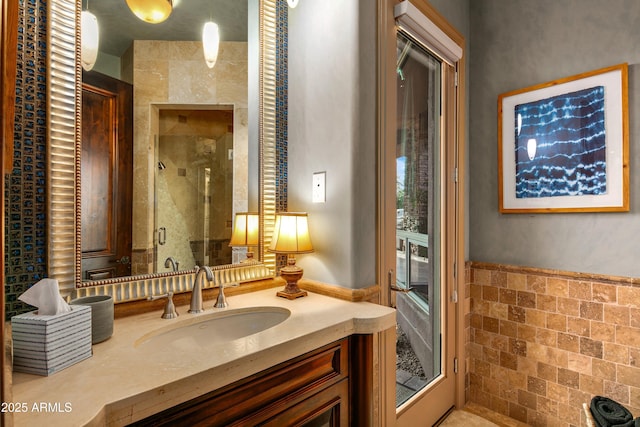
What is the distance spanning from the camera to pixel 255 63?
1608mm

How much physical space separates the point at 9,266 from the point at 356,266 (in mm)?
1159

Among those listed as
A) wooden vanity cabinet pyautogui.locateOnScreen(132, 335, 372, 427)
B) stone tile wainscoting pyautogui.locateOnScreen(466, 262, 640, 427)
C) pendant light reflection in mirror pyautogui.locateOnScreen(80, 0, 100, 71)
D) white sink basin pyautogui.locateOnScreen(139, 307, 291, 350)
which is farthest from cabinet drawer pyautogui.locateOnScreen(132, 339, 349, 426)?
stone tile wainscoting pyautogui.locateOnScreen(466, 262, 640, 427)

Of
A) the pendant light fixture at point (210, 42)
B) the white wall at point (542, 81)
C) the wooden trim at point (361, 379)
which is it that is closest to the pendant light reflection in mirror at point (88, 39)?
the pendant light fixture at point (210, 42)

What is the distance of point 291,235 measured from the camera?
149 cm

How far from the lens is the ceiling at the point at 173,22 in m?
1.18

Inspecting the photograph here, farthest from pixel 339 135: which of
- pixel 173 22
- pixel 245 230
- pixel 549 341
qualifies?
pixel 549 341

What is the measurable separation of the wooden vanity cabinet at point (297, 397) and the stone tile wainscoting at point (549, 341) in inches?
52.8

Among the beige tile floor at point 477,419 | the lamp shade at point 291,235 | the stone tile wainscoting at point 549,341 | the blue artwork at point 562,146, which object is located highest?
the blue artwork at point 562,146

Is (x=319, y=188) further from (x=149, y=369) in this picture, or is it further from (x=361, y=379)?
(x=149, y=369)

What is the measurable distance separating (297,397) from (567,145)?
1.96 meters

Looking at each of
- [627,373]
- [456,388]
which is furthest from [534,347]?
[456,388]

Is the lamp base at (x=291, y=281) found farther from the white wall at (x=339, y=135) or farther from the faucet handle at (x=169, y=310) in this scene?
the faucet handle at (x=169, y=310)

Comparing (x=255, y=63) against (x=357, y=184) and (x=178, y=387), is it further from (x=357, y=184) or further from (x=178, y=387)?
(x=178, y=387)

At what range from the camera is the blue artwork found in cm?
179
